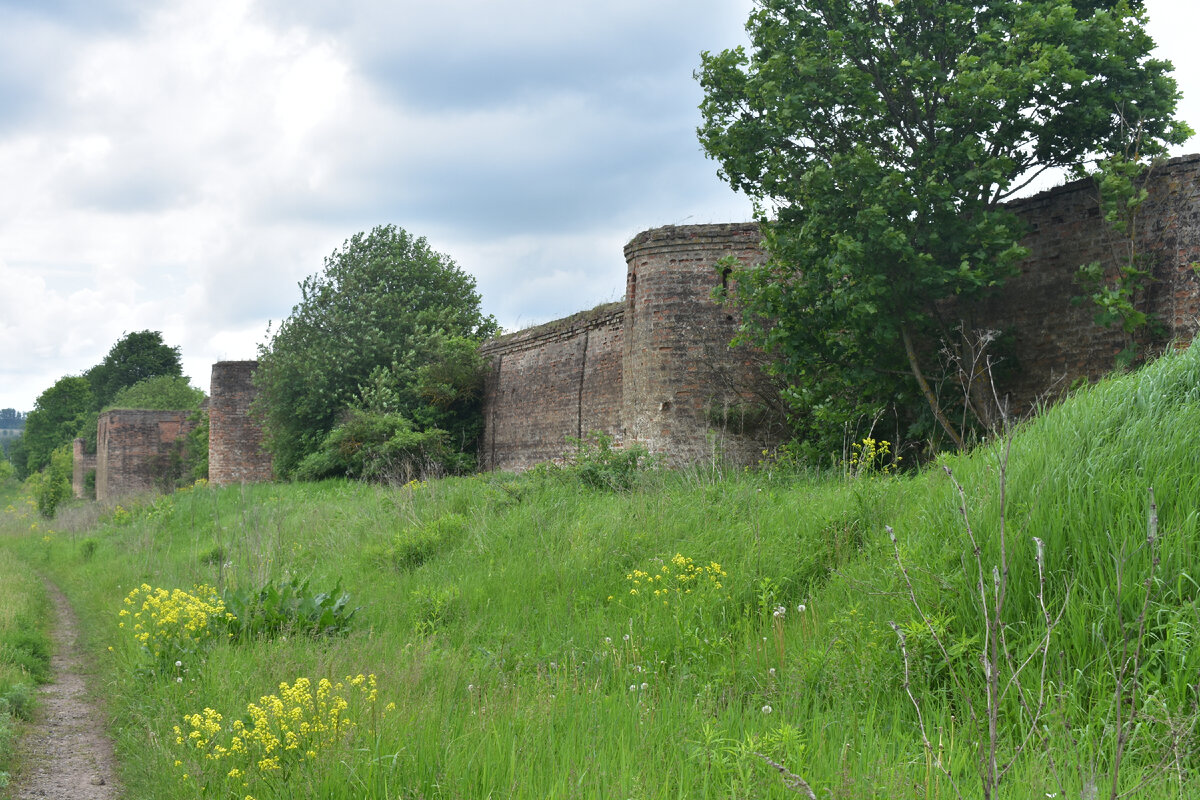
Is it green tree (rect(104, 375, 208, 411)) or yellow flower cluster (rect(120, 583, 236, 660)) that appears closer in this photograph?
yellow flower cluster (rect(120, 583, 236, 660))

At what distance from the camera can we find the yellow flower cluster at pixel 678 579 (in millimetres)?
6176

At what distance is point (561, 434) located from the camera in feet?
54.6

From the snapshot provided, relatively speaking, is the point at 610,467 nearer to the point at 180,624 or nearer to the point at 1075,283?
the point at 1075,283

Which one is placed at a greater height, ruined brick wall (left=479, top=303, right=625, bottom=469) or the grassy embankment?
ruined brick wall (left=479, top=303, right=625, bottom=469)

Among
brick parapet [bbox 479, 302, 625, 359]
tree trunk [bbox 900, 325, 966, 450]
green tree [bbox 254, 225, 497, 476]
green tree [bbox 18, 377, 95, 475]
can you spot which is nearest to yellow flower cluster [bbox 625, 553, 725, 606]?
tree trunk [bbox 900, 325, 966, 450]

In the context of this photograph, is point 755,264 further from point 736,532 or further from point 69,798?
point 69,798

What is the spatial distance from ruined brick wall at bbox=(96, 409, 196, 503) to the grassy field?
2893 cm

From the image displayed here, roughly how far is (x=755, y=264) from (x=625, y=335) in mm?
2386

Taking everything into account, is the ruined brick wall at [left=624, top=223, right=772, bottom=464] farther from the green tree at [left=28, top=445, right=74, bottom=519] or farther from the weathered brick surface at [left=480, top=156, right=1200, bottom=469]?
the green tree at [left=28, top=445, right=74, bottom=519]

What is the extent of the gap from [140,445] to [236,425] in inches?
443

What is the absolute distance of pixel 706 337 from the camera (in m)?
13.0

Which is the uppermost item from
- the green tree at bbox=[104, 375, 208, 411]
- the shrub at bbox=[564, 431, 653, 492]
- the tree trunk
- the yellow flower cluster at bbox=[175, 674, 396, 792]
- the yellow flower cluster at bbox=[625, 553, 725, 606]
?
the green tree at bbox=[104, 375, 208, 411]

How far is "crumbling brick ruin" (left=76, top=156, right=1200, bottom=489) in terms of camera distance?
29.6 ft

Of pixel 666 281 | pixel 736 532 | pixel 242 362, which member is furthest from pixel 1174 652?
pixel 242 362
